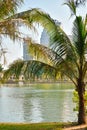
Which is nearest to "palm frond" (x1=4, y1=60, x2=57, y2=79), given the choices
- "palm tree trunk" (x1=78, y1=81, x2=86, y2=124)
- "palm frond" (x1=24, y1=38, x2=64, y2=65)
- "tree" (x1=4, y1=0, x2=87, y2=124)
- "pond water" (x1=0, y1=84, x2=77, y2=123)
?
"tree" (x1=4, y1=0, x2=87, y2=124)

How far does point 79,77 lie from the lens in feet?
44.1

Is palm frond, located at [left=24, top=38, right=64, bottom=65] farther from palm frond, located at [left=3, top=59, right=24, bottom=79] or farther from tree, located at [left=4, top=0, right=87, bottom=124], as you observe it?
palm frond, located at [left=3, top=59, right=24, bottom=79]

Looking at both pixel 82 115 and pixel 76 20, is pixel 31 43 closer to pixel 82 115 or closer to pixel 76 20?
pixel 76 20

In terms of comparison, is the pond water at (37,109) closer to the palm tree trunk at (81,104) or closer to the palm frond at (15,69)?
the palm tree trunk at (81,104)

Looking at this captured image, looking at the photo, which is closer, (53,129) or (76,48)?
(53,129)

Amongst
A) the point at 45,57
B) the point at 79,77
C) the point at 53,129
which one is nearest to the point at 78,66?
the point at 79,77

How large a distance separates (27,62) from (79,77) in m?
1.94

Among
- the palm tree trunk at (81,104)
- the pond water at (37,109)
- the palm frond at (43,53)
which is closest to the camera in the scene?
the palm frond at (43,53)

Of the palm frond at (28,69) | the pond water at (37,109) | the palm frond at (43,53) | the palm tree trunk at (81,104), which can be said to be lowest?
the pond water at (37,109)

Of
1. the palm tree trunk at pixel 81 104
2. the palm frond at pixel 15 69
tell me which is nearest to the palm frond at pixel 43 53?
the palm frond at pixel 15 69

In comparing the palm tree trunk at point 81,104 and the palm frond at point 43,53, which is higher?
the palm frond at point 43,53

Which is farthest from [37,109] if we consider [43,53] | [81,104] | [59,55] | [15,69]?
[43,53]

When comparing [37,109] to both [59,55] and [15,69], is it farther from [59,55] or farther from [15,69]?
[15,69]

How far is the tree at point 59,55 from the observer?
13.2m
